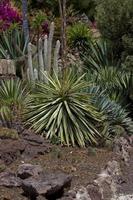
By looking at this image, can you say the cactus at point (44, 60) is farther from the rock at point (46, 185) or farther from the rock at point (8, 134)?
the rock at point (46, 185)

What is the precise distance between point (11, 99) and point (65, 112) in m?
1.15

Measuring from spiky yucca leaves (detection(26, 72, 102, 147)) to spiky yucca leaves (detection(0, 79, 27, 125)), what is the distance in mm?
226

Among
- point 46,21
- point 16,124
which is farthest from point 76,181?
point 46,21

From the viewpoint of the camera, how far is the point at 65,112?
13.7 m

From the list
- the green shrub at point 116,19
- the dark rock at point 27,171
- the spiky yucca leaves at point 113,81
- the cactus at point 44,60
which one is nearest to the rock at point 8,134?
the dark rock at point 27,171

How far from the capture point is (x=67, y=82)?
13977 millimetres

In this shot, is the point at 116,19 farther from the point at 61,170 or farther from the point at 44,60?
the point at 61,170

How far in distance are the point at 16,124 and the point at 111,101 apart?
9.07 feet

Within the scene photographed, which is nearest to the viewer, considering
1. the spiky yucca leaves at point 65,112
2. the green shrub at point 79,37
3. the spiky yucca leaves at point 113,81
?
the spiky yucca leaves at point 65,112

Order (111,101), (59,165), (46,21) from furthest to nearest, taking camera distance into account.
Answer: (46,21), (111,101), (59,165)

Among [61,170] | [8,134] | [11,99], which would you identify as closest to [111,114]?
[11,99]

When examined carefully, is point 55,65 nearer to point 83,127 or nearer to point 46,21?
point 83,127

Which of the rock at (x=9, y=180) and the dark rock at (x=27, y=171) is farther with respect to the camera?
the dark rock at (x=27, y=171)

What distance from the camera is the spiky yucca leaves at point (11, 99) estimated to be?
13250mm
